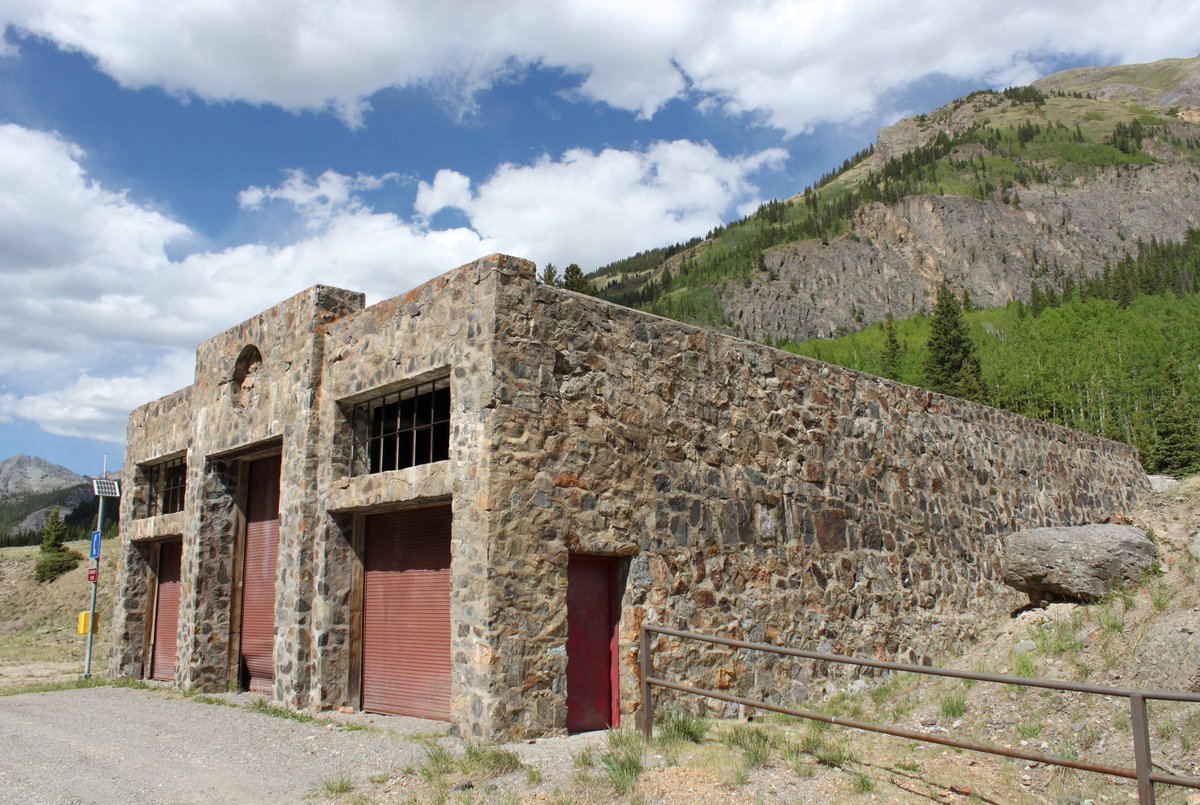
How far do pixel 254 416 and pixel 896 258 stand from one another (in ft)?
403

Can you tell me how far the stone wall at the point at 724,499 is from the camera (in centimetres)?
966

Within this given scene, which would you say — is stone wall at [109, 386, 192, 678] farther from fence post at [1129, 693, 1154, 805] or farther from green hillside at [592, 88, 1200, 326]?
green hillside at [592, 88, 1200, 326]

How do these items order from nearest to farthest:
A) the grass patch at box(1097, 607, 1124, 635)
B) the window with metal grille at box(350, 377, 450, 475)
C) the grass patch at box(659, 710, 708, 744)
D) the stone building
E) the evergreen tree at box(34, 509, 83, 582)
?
1. the grass patch at box(659, 710, 708, 744)
2. the stone building
3. the window with metal grille at box(350, 377, 450, 475)
4. the grass patch at box(1097, 607, 1124, 635)
5. the evergreen tree at box(34, 509, 83, 582)

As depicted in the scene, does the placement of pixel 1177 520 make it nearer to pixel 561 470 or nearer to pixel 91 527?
pixel 561 470

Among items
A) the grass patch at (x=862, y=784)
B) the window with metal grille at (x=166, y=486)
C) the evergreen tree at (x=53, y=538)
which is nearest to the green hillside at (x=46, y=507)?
the evergreen tree at (x=53, y=538)

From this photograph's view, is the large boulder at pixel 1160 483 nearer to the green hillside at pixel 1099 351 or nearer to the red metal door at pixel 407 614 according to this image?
the green hillside at pixel 1099 351

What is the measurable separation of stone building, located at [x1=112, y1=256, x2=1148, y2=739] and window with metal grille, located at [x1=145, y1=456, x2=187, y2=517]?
80cm

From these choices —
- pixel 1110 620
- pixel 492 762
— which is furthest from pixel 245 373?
pixel 1110 620

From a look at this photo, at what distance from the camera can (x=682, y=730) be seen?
941 centimetres

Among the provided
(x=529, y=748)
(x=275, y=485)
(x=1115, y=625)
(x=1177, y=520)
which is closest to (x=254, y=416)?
(x=275, y=485)

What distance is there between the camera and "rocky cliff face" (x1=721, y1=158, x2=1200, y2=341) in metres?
121

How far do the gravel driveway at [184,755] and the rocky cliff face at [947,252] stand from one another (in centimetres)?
10839

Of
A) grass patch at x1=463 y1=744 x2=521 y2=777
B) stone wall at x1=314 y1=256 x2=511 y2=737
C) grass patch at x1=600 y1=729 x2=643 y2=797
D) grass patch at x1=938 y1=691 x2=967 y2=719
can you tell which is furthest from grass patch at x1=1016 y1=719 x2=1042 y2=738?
stone wall at x1=314 y1=256 x2=511 y2=737

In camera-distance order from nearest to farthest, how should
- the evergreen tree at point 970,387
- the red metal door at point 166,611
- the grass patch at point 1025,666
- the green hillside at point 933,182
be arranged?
the grass patch at point 1025,666 < the red metal door at point 166,611 < the evergreen tree at point 970,387 < the green hillside at point 933,182
